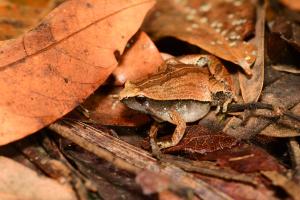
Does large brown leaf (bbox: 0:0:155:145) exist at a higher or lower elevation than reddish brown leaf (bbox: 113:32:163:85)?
higher

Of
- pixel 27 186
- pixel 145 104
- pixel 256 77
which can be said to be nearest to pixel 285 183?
pixel 256 77

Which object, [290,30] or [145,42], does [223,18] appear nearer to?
[290,30]

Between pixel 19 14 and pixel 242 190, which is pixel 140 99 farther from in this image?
pixel 19 14

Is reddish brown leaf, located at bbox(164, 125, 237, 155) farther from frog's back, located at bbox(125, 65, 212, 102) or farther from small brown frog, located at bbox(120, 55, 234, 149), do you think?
frog's back, located at bbox(125, 65, 212, 102)

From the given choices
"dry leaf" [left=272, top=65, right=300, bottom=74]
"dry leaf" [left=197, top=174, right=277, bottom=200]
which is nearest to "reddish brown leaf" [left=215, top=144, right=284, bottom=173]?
"dry leaf" [left=197, top=174, right=277, bottom=200]

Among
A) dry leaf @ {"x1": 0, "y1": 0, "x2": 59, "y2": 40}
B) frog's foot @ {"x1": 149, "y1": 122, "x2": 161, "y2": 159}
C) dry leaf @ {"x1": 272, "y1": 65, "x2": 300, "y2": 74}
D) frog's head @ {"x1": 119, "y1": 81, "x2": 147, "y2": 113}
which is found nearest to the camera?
frog's foot @ {"x1": 149, "y1": 122, "x2": 161, "y2": 159}

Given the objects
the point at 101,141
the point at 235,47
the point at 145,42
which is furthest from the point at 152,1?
the point at 101,141

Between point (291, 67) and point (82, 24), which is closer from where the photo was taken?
point (82, 24)

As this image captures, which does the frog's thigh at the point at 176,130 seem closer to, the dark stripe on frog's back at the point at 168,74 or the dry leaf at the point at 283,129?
the dark stripe on frog's back at the point at 168,74
